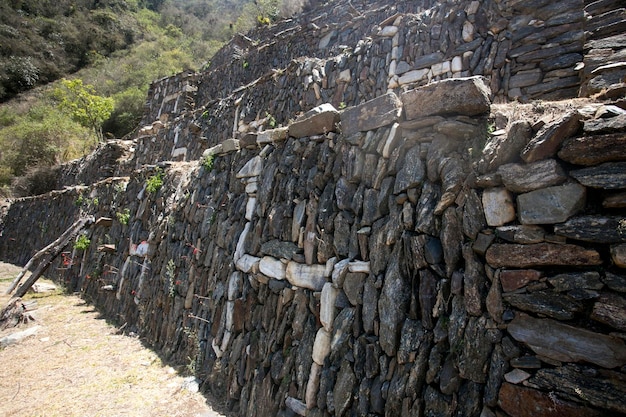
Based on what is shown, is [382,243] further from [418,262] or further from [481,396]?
[481,396]

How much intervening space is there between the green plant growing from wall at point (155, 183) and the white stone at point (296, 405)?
581 centimetres

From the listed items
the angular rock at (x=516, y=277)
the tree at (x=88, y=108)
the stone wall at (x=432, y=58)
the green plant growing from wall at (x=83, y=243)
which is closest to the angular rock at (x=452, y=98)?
the angular rock at (x=516, y=277)

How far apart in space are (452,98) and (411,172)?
63 centimetres

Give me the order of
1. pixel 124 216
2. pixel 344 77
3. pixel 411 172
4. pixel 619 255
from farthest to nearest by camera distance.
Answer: pixel 124 216 → pixel 344 77 → pixel 411 172 → pixel 619 255

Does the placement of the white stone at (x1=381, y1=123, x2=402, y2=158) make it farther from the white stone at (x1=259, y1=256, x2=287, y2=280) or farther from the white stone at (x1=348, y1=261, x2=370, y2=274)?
the white stone at (x1=259, y1=256, x2=287, y2=280)

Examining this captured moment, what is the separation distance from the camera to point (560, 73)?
4824mm

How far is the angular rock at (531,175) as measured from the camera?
204 cm

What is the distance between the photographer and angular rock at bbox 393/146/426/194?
2.84 m

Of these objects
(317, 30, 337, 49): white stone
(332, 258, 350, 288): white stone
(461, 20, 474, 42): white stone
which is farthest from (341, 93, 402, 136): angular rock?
(317, 30, 337, 49): white stone

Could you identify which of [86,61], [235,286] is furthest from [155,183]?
[86,61]

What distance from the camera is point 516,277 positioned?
6.89ft

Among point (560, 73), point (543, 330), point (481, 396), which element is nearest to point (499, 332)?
point (543, 330)

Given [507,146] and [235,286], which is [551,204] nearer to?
[507,146]

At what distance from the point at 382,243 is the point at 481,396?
1.27m
